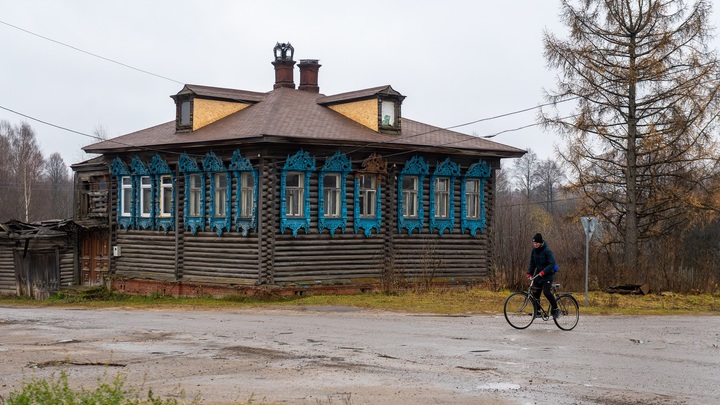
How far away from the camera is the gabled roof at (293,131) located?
29.0 m

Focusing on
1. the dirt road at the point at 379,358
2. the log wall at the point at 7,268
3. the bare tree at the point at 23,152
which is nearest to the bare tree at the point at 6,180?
the bare tree at the point at 23,152

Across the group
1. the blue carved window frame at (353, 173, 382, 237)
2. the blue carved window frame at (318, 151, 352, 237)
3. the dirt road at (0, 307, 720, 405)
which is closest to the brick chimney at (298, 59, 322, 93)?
the blue carved window frame at (353, 173, 382, 237)

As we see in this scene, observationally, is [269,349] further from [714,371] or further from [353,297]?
[353,297]

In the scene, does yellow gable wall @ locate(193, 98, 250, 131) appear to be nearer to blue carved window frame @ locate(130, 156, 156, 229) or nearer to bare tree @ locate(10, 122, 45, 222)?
blue carved window frame @ locate(130, 156, 156, 229)

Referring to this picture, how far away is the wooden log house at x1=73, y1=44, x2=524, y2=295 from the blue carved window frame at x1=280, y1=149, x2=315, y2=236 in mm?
43

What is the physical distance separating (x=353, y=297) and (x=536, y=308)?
30.2 ft

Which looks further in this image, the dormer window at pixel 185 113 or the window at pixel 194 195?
the dormer window at pixel 185 113

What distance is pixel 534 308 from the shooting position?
18578 millimetres

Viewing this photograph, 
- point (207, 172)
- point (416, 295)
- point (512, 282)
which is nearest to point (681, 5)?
point (512, 282)

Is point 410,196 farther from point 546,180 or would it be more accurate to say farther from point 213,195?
point 546,180

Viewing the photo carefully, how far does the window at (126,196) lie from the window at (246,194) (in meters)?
6.98

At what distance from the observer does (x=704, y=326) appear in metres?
20.2

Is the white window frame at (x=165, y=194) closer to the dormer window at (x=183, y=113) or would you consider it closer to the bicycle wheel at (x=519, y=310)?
the dormer window at (x=183, y=113)

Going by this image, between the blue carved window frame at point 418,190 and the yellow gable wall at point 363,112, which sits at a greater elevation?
the yellow gable wall at point 363,112
